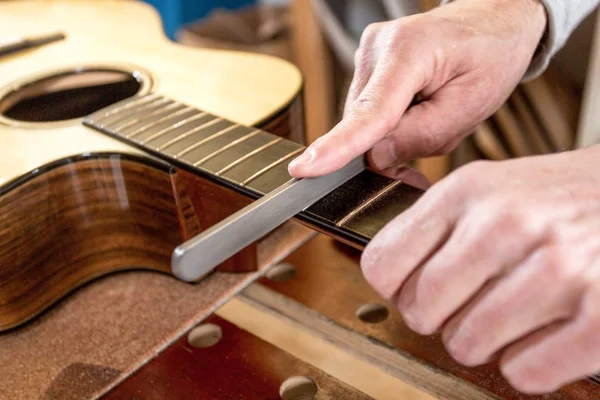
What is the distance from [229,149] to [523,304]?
1.17 feet

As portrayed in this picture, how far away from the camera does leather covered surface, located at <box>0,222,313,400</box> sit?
1.70 feet

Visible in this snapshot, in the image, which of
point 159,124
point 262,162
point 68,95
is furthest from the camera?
point 68,95

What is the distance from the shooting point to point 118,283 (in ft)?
2.15

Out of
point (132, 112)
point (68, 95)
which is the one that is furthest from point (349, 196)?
point (68, 95)

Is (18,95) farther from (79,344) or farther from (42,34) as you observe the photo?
(79,344)

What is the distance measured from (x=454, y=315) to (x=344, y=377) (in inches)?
5.9

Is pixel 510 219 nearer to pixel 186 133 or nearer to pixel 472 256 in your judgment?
pixel 472 256

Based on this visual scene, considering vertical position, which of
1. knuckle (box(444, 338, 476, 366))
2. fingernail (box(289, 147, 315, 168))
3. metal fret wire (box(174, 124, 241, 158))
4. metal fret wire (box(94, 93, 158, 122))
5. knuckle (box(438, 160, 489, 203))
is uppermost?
knuckle (box(438, 160, 489, 203))

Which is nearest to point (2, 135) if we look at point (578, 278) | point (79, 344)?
point (79, 344)

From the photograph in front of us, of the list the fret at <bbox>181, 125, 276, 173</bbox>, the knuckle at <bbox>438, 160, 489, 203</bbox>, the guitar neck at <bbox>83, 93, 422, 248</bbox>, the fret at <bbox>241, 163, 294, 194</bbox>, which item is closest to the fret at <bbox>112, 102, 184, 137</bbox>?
the guitar neck at <bbox>83, 93, 422, 248</bbox>

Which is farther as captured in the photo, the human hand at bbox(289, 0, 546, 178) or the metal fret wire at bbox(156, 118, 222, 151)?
the metal fret wire at bbox(156, 118, 222, 151)

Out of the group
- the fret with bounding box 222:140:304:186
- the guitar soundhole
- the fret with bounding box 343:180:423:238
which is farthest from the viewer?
the guitar soundhole

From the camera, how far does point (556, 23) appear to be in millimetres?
660

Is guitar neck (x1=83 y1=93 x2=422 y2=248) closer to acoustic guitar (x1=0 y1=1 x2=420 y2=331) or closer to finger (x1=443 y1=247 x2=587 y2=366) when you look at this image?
acoustic guitar (x1=0 y1=1 x2=420 y2=331)
